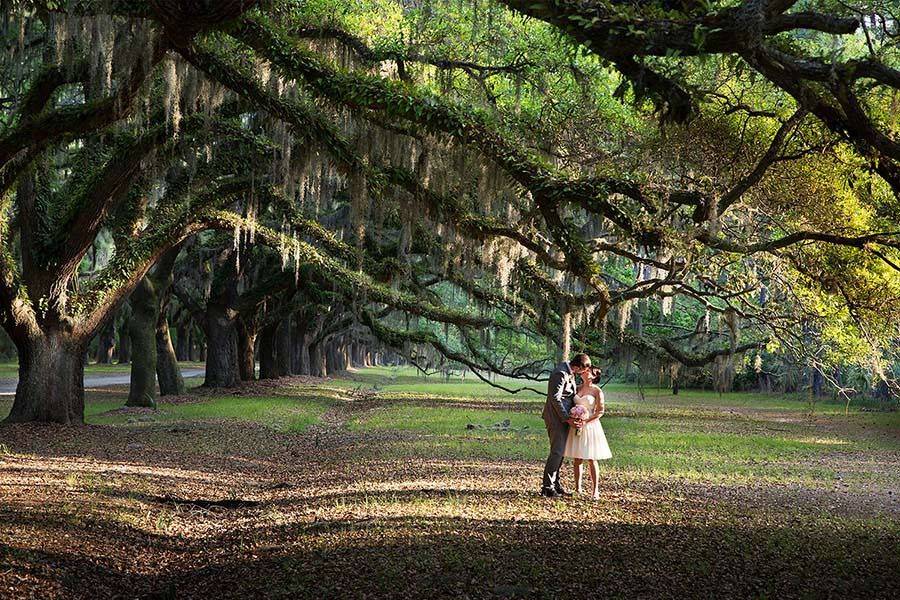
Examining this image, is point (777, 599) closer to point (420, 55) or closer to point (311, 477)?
point (311, 477)

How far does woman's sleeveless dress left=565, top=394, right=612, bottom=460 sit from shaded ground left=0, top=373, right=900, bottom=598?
0.50m

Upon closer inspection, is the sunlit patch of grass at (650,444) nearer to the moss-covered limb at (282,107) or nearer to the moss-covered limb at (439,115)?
the moss-covered limb at (439,115)

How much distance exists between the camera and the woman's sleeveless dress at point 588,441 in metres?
9.10

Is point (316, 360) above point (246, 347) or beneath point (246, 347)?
beneath

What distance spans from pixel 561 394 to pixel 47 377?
971cm

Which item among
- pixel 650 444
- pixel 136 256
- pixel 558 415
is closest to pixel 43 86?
pixel 136 256

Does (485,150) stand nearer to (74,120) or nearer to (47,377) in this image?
(74,120)

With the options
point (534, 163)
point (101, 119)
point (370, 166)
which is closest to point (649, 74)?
point (534, 163)

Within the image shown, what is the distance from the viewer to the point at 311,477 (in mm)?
10945

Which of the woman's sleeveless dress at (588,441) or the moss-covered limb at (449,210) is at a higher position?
the moss-covered limb at (449,210)

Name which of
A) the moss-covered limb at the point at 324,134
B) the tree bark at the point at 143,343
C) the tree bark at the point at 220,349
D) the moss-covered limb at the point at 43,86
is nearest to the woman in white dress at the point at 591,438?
the moss-covered limb at the point at 324,134

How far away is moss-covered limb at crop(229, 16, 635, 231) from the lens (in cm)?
802

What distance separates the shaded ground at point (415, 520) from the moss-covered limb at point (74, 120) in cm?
409

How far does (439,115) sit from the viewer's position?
8.22m
